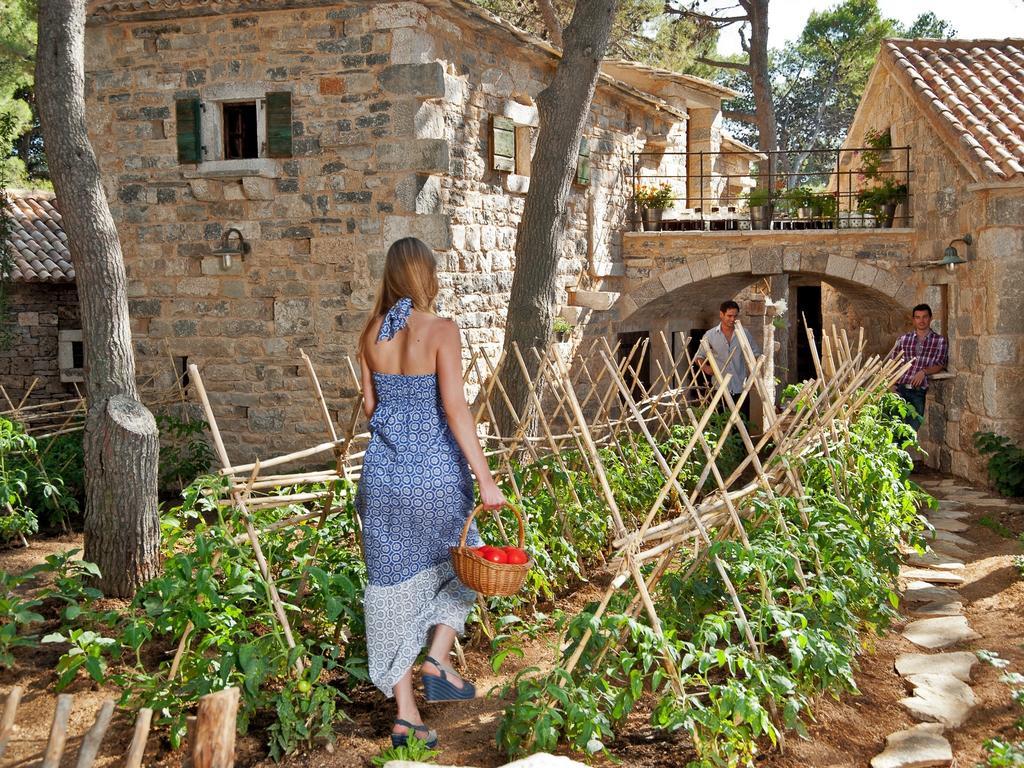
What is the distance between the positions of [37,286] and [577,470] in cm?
712

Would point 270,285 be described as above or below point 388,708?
above

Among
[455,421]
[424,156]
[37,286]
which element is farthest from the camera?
[37,286]

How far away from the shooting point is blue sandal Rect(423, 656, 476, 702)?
352 centimetres

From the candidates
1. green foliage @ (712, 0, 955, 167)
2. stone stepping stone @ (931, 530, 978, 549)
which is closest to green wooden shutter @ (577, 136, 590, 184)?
stone stepping stone @ (931, 530, 978, 549)

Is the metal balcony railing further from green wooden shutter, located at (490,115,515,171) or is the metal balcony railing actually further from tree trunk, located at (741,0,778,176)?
green wooden shutter, located at (490,115,515,171)

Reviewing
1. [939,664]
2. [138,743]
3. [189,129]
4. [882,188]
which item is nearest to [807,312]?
[882,188]

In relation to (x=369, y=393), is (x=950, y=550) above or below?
below

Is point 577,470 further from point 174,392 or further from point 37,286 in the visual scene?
point 37,286

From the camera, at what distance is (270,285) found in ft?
27.1

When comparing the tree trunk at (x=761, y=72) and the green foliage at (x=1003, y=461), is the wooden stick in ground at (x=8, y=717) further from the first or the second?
the tree trunk at (x=761, y=72)

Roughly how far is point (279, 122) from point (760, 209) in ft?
17.3

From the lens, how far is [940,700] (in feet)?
12.9

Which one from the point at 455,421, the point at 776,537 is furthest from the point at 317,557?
the point at 776,537

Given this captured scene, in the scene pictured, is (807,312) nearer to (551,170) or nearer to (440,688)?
(551,170)
